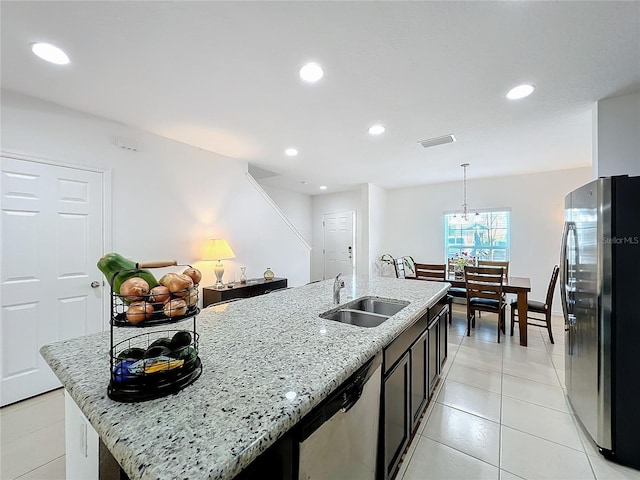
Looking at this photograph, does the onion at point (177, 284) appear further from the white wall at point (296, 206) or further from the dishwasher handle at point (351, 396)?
the white wall at point (296, 206)

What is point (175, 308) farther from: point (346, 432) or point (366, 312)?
point (366, 312)

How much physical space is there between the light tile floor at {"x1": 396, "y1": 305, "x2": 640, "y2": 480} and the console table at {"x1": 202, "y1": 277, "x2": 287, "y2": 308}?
96.3 inches

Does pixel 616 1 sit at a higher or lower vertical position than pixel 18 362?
higher

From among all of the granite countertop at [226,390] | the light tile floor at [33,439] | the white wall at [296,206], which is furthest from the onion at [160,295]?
the white wall at [296,206]

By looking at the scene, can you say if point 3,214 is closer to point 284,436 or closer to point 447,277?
point 284,436

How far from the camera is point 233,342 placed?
47.0 inches

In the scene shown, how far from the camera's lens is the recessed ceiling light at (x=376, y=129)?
2.91m

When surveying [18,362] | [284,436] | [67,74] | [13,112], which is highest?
[67,74]

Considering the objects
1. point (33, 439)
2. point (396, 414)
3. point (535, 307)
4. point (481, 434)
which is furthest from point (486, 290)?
point (33, 439)

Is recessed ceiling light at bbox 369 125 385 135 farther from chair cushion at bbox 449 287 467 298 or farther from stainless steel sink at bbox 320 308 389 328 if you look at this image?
chair cushion at bbox 449 287 467 298

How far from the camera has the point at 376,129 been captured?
2963 millimetres

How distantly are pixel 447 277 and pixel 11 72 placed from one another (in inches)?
207

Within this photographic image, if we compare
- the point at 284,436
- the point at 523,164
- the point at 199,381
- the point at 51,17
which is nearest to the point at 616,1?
the point at 284,436

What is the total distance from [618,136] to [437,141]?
1.52 metres
